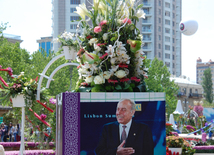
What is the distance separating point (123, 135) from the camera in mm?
5238

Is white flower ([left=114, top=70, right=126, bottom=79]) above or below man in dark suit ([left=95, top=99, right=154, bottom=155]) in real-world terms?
above

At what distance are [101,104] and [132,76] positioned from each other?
119 cm

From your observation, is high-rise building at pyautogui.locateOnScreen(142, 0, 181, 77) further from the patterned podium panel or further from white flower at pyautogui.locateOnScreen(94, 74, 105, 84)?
the patterned podium panel

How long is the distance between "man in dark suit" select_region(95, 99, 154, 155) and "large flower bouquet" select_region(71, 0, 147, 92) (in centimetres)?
53

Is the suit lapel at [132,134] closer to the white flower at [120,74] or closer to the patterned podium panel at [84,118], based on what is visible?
the patterned podium panel at [84,118]

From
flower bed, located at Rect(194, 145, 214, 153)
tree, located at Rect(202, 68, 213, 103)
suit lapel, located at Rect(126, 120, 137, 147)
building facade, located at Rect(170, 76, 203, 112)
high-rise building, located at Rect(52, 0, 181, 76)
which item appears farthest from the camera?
tree, located at Rect(202, 68, 213, 103)

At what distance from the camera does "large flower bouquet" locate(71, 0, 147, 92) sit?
5699 millimetres

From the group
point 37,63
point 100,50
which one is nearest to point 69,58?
point 100,50

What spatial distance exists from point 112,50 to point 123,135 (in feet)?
4.85

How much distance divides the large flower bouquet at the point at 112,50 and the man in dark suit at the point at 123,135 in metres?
0.53

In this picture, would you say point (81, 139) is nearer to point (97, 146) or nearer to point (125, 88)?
point (97, 146)

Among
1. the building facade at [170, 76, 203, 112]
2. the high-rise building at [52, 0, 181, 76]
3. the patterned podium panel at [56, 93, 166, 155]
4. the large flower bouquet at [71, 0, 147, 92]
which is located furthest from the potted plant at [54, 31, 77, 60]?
the high-rise building at [52, 0, 181, 76]

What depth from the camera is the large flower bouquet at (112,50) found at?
18.7 ft

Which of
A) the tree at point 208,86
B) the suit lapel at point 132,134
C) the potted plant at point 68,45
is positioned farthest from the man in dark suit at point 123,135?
the tree at point 208,86
